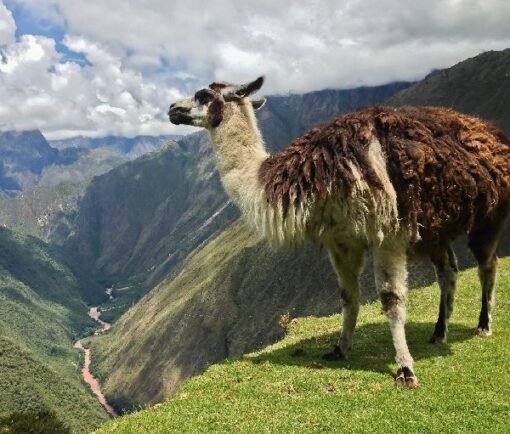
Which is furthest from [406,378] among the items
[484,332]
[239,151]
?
[239,151]

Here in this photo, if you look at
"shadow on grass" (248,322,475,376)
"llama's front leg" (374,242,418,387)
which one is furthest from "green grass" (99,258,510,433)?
"llama's front leg" (374,242,418,387)

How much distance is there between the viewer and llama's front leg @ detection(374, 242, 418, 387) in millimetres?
12602

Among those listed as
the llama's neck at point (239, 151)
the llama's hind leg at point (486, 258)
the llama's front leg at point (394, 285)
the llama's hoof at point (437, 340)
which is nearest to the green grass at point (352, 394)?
the llama's hoof at point (437, 340)

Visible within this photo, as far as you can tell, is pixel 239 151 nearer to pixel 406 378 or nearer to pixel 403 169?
pixel 403 169

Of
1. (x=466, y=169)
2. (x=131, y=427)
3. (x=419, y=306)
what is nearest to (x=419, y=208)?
(x=466, y=169)

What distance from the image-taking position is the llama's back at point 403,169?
41.8ft

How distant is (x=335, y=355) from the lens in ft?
49.0

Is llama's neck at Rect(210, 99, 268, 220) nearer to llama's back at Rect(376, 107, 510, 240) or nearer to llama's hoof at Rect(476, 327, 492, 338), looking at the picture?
llama's back at Rect(376, 107, 510, 240)

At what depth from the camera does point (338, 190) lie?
12789 millimetres

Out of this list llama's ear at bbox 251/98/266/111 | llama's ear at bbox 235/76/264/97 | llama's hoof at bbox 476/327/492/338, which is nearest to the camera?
llama's ear at bbox 235/76/264/97

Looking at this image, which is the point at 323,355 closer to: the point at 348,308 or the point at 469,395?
the point at 348,308

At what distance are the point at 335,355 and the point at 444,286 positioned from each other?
12.8ft

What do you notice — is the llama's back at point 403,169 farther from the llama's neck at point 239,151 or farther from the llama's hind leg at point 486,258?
the llama's hind leg at point 486,258

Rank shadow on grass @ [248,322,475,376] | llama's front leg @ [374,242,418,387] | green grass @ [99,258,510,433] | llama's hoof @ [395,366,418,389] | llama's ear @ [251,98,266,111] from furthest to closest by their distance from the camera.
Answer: llama's ear @ [251,98,266,111] → shadow on grass @ [248,322,475,376] → llama's front leg @ [374,242,418,387] → llama's hoof @ [395,366,418,389] → green grass @ [99,258,510,433]
